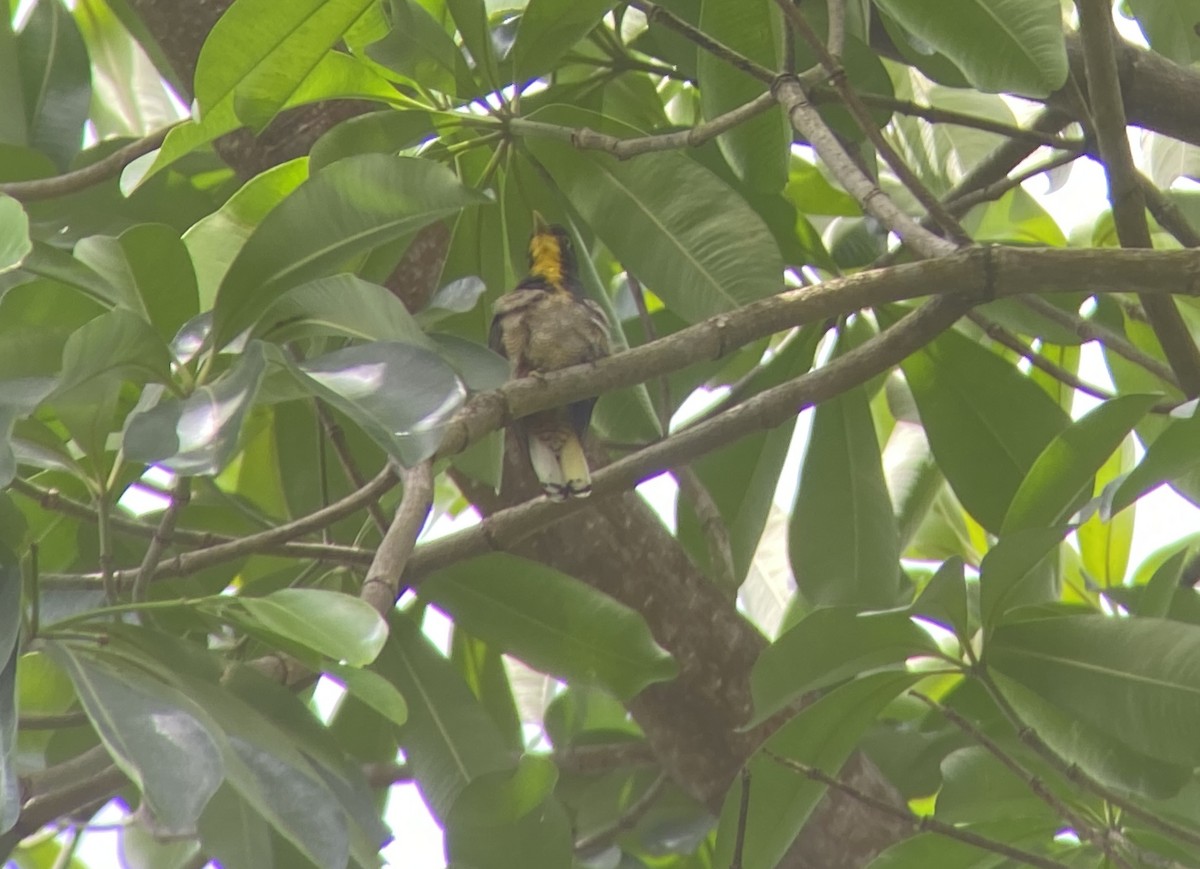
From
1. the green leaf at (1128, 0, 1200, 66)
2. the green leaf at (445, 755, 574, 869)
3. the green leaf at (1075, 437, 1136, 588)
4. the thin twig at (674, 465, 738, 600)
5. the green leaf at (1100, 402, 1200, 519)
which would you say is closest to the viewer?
the green leaf at (1100, 402, 1200, 519)

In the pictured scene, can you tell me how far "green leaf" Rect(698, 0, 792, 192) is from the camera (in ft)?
5.50

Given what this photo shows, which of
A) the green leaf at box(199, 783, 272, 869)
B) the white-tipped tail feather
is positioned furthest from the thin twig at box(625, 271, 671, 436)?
the green leaf at box(199, 783, 272, 869)

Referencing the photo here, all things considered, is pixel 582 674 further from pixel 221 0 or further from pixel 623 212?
pixel 221 0

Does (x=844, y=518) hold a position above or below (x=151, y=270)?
below

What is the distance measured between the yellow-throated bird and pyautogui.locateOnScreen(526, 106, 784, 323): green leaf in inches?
8.9

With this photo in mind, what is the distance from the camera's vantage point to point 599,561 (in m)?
2.03

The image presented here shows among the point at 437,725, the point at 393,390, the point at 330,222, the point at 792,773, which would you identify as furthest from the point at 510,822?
the point at 330,222

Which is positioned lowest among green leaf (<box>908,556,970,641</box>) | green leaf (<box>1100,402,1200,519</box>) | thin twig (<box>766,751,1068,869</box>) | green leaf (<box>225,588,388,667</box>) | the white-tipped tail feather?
thin twig (<box>766,751,1068,869</box>)

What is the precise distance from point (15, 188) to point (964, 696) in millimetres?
1328

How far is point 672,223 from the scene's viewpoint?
1690 millimetres

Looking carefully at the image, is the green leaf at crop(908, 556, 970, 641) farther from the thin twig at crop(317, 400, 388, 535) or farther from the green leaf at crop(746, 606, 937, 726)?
the thin twig at crop(317, 400, 388, 535)

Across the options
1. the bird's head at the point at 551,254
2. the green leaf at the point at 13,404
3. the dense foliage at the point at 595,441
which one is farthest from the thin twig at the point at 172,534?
the bird's head at the point at 551,254

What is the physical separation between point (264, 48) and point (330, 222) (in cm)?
22

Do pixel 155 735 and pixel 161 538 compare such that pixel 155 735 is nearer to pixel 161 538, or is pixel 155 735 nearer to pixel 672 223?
pixel 161 538
